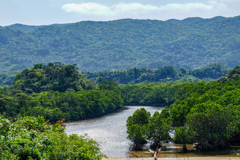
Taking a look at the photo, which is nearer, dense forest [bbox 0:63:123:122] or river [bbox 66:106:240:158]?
river [bbox 66:106:240:158]

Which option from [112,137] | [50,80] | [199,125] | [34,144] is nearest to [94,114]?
[50,80]

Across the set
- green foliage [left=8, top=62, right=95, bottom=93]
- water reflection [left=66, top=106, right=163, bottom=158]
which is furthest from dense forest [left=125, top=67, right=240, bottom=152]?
green foliage [left=8, top=62, right=95, bottom=93]

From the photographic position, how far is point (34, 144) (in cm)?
2508

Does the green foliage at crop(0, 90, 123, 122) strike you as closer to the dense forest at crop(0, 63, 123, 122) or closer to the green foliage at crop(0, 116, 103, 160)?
the dense forest at crop(0, 63, 123, 122)

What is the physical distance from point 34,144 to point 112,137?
4278 cm

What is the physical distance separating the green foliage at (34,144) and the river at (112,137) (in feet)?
21.5

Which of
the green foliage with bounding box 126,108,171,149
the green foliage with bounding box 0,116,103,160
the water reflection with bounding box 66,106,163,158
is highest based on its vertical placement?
the green foliage with bounding box 0,116,103,160

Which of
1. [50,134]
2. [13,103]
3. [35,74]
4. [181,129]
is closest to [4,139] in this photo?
[50,134]

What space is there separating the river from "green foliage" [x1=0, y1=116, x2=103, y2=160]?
654 cm

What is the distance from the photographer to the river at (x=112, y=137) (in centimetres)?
5060

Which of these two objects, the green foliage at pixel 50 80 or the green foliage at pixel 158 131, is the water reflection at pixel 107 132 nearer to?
the green foliage at pixel 158 131

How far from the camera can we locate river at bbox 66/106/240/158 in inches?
1992

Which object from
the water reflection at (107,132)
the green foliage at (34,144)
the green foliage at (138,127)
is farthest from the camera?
the water reflection at (107,132)

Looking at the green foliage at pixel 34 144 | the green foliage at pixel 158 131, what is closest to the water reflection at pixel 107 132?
the green foliage at pixel 158 131
